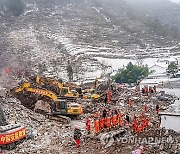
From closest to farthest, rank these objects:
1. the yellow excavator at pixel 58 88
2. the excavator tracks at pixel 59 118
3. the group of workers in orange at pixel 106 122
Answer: the group of workers in orange at pixel 106 122, the excavator tracks at pixel 59 118, the yellow excavator at pixel 58 88

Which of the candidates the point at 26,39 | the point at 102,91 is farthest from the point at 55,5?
the point at 102,91

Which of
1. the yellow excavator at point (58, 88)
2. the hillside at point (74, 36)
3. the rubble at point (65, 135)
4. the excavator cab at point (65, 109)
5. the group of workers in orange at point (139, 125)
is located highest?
the hillside at point (74, 36)

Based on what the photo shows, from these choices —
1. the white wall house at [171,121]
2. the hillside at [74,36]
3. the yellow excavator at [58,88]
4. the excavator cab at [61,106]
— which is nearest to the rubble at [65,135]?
the white wall house at [171,121]

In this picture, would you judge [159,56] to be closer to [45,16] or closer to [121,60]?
[121,60]

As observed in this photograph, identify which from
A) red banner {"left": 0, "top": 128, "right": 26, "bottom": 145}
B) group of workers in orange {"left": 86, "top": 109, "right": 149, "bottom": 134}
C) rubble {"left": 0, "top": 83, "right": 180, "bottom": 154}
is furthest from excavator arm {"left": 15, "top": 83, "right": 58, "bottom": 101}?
red banner {"left": 0, "top": 128, "right": 26, "bottom": 145}

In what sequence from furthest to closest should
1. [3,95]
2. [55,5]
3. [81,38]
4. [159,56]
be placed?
[55,5] → [81,38] → [159,56] → [3,95]

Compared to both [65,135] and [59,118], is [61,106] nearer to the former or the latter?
[59,118]

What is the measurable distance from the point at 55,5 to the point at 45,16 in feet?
36.4

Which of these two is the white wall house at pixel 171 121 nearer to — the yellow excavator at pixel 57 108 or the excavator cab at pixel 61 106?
the yellow excavator at pixel 57 108

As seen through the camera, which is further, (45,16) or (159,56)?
(45,16)

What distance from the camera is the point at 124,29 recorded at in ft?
247

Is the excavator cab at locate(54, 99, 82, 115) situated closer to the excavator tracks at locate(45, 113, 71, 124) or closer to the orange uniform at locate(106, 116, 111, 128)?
the excavator tracks at locate(45, 113, 71, 124)

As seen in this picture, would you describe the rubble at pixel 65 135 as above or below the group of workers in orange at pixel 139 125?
below

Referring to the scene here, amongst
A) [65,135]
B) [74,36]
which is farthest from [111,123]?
[74,36]
